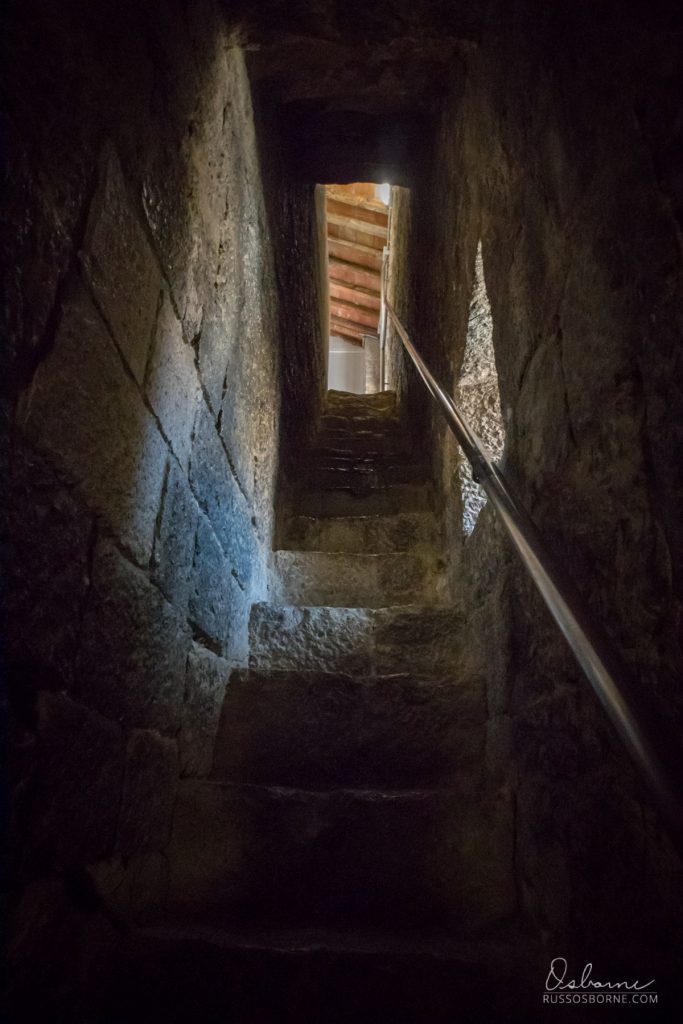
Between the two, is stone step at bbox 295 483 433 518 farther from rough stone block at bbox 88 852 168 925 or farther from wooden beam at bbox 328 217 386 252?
wooden beam at bbox 328 217 386 252

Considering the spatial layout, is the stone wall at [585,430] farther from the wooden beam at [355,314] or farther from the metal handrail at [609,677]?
the wooden beam at [355,314]

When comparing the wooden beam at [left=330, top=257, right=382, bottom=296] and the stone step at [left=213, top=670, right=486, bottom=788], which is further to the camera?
the wooden beam at [left=330, top=257, right=382, bottom=296]

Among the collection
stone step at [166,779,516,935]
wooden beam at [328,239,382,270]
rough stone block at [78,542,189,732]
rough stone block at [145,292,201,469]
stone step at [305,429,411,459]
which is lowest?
stone step at [166,779,516,935]

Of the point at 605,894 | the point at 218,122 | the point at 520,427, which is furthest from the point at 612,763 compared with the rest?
the point at 218,122

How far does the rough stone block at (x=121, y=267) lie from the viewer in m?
0.88

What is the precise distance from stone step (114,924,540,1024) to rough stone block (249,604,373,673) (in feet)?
2.57

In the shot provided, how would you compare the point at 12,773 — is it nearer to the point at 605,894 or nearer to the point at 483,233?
the point at 605,894

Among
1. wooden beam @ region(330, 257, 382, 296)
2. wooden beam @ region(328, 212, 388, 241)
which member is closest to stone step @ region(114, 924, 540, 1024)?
wooden beam @ region(328, 212, 388, 241)

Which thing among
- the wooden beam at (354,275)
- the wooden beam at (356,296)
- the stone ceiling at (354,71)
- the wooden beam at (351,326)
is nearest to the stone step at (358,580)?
the stone ceiling at (354,71)

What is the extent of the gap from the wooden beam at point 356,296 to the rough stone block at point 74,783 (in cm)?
906

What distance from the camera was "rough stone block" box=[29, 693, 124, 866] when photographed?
74cm

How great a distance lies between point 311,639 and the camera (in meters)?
1.75

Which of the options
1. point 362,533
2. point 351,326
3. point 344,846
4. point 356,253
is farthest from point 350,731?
point 351,326

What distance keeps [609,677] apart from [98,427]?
82 centimetres
